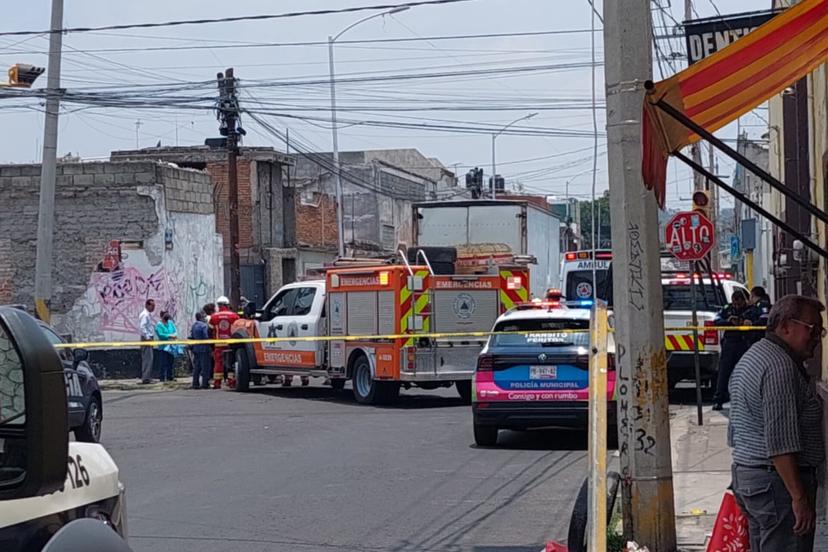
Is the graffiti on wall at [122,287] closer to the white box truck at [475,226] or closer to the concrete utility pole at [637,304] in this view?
the white box truck at [475,226]

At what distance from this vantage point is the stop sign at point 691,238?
17750 millimetres

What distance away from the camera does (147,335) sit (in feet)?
89.7

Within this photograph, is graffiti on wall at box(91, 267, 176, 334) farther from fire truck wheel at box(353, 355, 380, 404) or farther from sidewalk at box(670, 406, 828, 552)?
sidewalk at box(670, 406, 828, 552)

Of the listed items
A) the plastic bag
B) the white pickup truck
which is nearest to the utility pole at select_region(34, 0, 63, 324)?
the white pickup truck

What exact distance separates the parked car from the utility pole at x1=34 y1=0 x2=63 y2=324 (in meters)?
6.42

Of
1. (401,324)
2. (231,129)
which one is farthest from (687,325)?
(231,129)

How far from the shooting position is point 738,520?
20.3ft

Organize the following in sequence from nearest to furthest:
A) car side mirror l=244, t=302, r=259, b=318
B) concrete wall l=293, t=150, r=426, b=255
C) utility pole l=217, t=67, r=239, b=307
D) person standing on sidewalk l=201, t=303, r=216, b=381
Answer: car side mirror l=244, t=302, r=259, b=318, person standing on sidewalk l=201, t=303, r=216, b=381, utility pole l=217, t=67, r=239, b=307, concrete wall l=293, t=150, r=426, b=255

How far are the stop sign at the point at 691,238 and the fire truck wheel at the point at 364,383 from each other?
5.37 meters

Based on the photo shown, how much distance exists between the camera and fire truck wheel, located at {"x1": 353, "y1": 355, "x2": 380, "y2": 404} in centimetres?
2020

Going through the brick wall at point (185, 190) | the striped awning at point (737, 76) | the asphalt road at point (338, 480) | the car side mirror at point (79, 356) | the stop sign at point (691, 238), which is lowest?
the asphalt road at point (338, 480)

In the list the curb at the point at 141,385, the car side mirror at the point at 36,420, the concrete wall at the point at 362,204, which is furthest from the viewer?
the concrete wall at the point at 362,204

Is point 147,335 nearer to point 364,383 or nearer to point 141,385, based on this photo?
point 141,385

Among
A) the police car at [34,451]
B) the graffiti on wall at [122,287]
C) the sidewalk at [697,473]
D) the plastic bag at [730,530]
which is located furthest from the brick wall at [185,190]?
the police car at [34,451]
